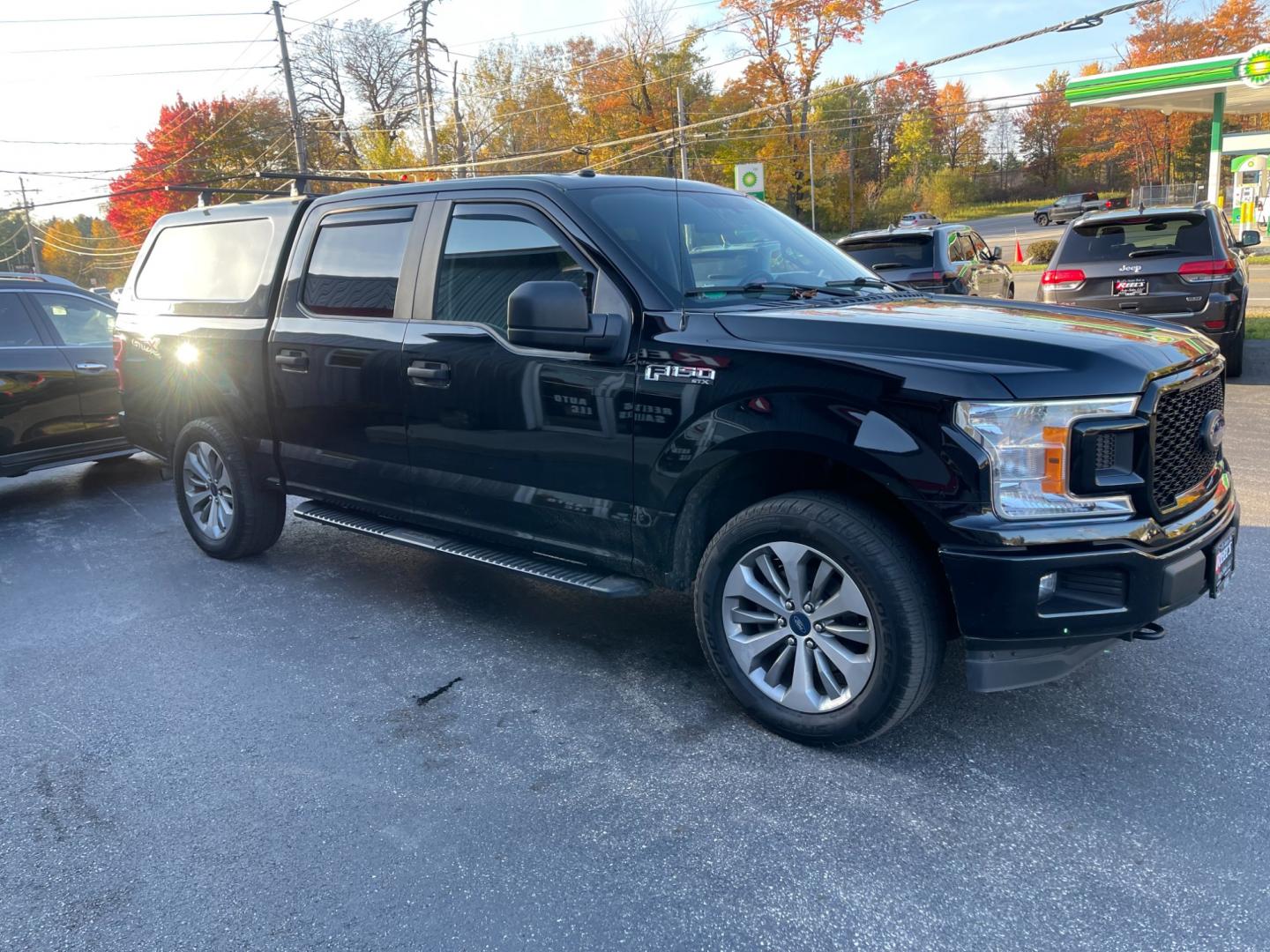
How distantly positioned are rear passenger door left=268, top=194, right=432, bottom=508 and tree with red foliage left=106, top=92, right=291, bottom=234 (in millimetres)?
51088

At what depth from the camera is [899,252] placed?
10.8m

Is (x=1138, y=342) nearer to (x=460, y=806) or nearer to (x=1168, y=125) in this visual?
(x=460, y=806)

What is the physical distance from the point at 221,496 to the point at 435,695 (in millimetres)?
2571

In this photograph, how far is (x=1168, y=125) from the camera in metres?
57.6

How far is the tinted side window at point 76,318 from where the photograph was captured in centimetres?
769

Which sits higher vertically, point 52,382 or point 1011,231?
point 1011,231

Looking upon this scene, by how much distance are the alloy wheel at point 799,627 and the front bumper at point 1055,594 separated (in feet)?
1.11

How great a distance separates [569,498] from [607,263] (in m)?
0.95

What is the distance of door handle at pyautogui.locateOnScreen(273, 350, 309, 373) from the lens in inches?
190

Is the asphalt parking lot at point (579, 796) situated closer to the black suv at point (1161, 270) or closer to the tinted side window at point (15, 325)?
the tinted side window at point (15, 325)

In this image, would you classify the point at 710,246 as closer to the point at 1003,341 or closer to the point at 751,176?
the point at 1003,341

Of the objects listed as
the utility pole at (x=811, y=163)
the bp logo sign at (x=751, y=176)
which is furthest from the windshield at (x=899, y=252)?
the utility pole at (x=811, y=163)

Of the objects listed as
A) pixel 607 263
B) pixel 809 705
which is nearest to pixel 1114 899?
pixel 809 705

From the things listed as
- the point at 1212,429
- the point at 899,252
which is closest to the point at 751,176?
the point at 899,252
